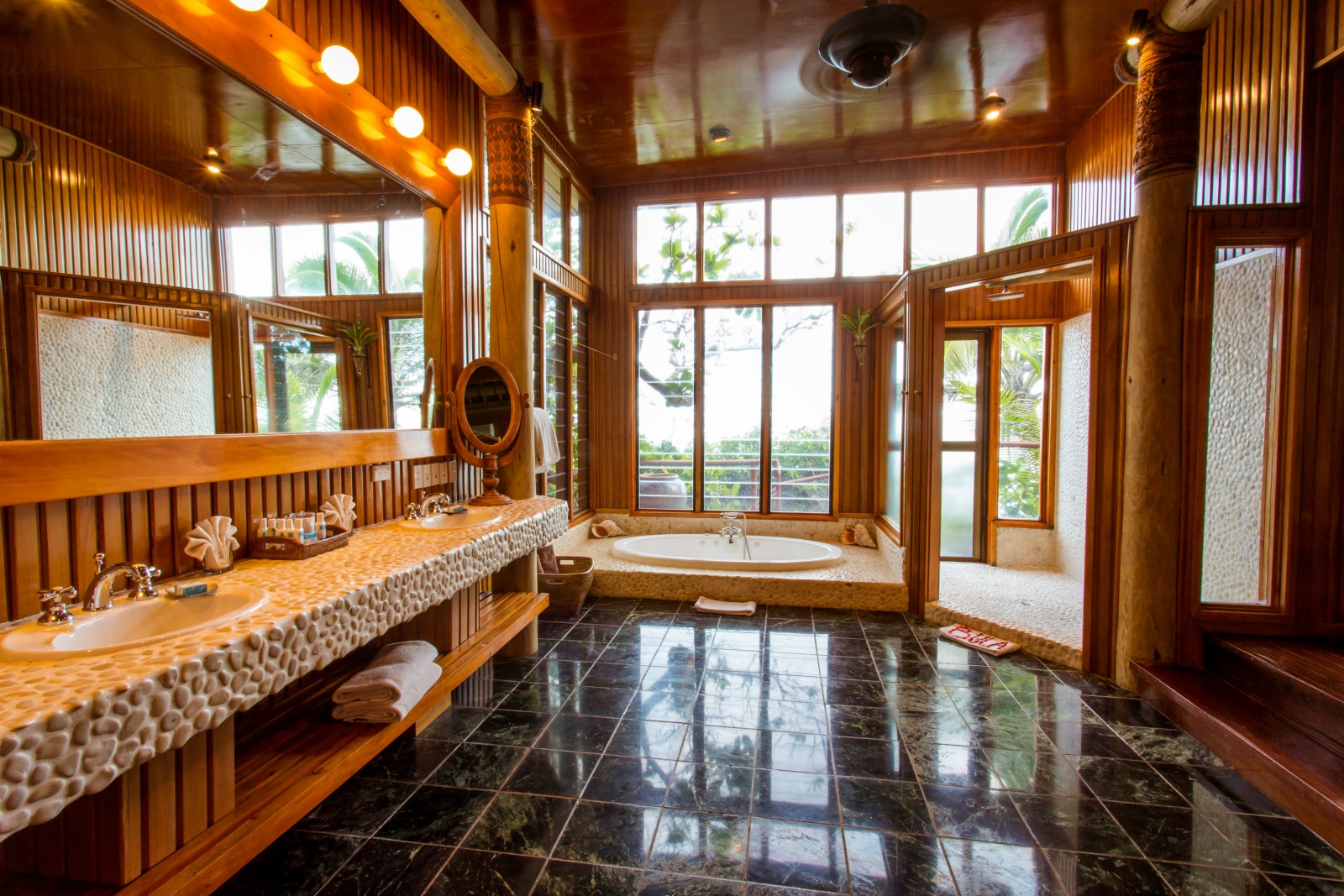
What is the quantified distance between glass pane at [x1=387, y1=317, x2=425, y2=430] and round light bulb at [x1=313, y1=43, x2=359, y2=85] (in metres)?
0.92

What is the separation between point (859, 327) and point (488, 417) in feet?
11.1

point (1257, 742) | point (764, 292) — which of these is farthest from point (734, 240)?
point (1257, 742)

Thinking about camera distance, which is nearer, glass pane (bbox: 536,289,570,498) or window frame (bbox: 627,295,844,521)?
glass pane (bbox: 536,289,570,498)

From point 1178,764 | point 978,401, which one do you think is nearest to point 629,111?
point 978,401

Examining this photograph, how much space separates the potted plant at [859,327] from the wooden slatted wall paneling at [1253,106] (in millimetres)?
2215

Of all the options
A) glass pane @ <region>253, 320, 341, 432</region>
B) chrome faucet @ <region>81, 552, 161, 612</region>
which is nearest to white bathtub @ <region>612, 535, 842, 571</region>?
glass pane @ <region>253, 320, 341, 432</region>

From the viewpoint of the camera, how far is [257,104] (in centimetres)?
192

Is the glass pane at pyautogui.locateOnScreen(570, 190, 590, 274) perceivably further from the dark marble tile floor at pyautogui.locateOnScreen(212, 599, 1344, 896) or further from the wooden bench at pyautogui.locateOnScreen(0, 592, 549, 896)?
the wooden bench at pyautogui.locateOnScreen(0, 592, 549, 896)

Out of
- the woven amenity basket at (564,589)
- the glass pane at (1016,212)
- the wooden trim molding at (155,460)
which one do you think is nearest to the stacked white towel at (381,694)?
the wooden trim molding at (155,460)

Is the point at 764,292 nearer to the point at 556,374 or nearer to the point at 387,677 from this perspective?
the point at 556,374

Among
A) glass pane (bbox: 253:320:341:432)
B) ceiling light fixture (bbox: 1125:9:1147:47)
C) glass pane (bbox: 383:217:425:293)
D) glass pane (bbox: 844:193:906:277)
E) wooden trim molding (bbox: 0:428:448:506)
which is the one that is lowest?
wooden trim molding (bbox: 0:428:448:506)

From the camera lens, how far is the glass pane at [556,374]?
4.50m

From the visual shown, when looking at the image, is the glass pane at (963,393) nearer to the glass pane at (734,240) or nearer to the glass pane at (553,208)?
the glass pane at (734,240)

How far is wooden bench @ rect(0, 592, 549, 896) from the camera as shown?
118cm
